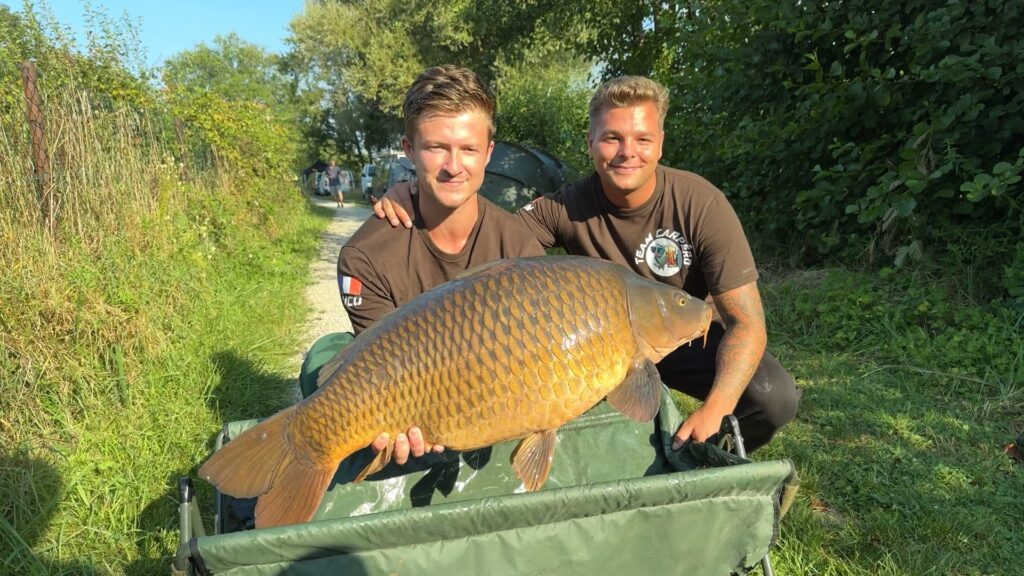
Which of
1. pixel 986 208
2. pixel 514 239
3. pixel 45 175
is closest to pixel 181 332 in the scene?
pixel 45 175

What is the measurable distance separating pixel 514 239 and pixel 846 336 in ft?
6.15

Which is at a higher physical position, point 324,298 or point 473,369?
point 473,369

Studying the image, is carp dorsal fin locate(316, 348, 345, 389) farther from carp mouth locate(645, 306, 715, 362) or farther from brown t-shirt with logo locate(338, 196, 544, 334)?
carp mouth locate(645, 306, 715, 362)

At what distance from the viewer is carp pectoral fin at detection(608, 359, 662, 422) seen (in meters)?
1.11

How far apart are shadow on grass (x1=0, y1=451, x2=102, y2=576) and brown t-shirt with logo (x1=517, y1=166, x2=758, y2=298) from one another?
4.93 ft

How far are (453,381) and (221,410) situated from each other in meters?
1.60

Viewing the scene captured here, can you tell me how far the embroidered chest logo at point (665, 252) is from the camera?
1.76 meters

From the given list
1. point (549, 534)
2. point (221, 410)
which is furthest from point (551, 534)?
point (221, 410)

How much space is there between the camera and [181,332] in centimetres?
261

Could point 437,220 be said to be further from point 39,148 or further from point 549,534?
point 39,148

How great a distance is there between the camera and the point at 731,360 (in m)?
1.52

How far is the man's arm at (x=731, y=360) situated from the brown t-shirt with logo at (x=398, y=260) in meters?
0.54

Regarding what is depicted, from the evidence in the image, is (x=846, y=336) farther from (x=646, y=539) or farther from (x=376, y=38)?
(x=376, y=38)

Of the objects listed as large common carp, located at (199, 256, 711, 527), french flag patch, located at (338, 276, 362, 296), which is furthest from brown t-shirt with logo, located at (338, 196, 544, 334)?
large common carp, located at (199, 256, 711, 527)
